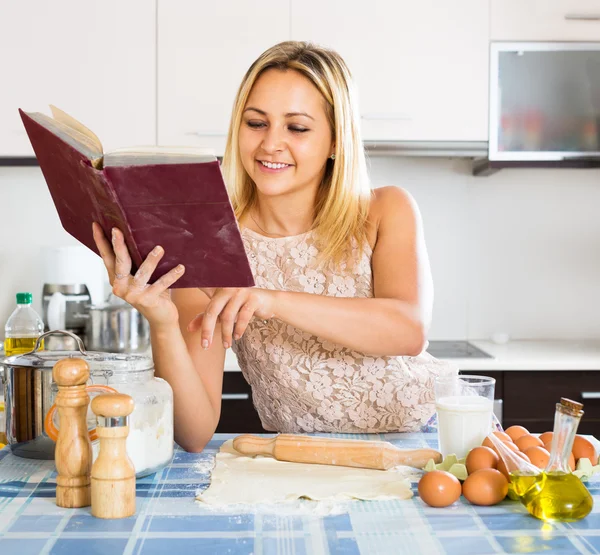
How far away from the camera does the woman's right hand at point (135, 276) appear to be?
3.60 feet

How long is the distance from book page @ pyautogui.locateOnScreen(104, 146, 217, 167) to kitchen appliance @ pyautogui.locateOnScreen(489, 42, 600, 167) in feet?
6.22

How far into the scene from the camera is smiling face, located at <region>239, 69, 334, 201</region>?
1492mm

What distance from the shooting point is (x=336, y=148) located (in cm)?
159

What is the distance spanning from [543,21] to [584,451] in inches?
76.6

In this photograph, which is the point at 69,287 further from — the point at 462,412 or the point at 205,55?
the point at 462,412

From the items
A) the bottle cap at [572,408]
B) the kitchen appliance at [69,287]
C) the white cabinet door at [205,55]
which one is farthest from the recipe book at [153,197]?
the kitchen appliance at [69,287]

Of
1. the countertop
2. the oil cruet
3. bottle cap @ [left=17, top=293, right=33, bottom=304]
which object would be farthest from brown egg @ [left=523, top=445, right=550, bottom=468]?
bottle cap @ [left=17, top=293, right=33, bottom=304]

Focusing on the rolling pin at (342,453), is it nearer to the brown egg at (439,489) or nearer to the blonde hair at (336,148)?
the brown egg at (439,489)

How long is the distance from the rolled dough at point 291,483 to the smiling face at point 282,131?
0.57 m

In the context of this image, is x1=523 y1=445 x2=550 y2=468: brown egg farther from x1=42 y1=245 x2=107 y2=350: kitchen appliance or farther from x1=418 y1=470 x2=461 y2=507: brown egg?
x1=42 y1=245 x2=107 y2=350: kitchen appliance

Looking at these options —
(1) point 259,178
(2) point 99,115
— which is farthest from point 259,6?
(1) point 259,178

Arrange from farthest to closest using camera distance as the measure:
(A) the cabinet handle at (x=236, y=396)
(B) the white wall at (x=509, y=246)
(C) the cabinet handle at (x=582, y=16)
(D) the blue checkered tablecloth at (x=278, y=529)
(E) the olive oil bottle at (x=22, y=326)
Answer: (B) the white wall at (x=509, y=246) < (C) the cabinet handle at (x=582, y=16) < (A) the cabinet handle at (x=236, y=396) < (E) the olive oil bottle at (x=22, y=326) < (D) the blue checkered tablecloth at (x=278, y=529)

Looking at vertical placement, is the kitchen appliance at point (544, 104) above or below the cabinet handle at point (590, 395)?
above

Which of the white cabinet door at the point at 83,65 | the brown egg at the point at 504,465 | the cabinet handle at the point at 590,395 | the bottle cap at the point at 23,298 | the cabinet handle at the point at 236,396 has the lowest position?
the cabinet handle at the point at 236,396
